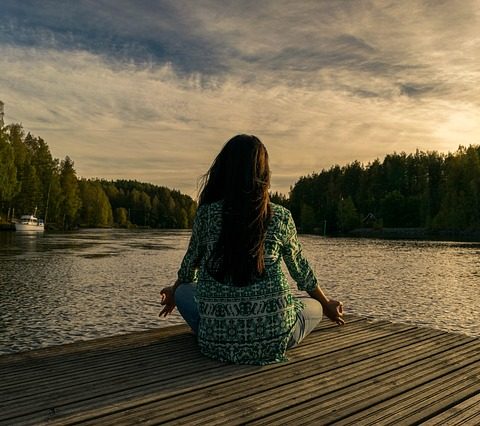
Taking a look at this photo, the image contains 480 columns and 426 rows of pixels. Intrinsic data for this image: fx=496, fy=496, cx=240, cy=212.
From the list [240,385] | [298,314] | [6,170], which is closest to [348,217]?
[6,170]

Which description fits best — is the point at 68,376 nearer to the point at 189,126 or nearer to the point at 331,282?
the point at 331,282

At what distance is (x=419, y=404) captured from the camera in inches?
153

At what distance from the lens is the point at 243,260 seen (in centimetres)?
441

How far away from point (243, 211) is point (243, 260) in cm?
44

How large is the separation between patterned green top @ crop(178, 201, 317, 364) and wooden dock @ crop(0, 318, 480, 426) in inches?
7.1

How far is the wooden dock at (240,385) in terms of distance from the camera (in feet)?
11.7

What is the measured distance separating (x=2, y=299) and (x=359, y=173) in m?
146

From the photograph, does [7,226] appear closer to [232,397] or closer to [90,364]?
[90,364]

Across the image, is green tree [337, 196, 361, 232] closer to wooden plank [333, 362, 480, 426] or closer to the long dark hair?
wooden plank [333, 362, 480, 426]

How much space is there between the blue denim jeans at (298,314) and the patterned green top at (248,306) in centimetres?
22

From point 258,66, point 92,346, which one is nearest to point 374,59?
point 258,66

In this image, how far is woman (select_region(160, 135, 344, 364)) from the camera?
4.41 meters

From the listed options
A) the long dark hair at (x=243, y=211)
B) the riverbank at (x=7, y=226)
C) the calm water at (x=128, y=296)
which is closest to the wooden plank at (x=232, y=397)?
the long dark hair at (x=243, y=211)

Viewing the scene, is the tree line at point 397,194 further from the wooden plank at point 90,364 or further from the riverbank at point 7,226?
the wooden plank at point 90,364
